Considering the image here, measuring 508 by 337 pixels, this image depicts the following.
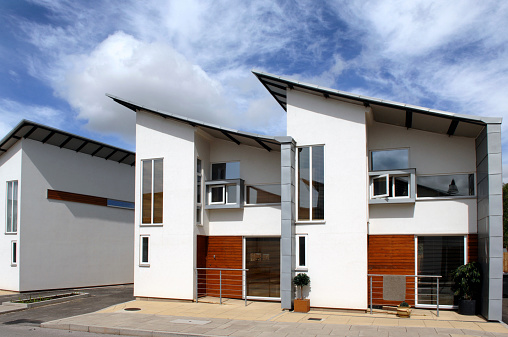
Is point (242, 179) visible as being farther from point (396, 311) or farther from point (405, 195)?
point (396, 311)

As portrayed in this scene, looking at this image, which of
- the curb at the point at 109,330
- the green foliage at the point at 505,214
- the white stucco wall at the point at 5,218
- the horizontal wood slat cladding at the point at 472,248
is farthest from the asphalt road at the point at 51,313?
the green foliage at the point at 505,214

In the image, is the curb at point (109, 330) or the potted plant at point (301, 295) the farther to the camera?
the potted plant at point (301, 295)

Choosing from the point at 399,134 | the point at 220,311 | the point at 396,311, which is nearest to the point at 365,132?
the point at 399,134

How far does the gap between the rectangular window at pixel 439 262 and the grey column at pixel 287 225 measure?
3579 mm

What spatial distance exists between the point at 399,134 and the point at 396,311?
5.04 metres

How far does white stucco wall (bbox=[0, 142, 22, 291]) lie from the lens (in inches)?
698

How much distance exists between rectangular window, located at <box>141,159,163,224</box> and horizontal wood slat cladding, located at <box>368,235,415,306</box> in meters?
6.81

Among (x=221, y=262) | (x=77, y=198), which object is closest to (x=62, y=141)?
(x=77, y=198)

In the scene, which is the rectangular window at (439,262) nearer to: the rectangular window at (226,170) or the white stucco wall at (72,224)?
the rectangular window at (226,170)

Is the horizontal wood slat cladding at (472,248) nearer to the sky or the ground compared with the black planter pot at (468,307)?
nearer to the sky

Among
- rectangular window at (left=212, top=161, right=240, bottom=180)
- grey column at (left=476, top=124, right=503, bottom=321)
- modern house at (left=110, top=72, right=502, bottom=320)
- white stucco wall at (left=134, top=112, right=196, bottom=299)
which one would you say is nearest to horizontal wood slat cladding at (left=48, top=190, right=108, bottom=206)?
white stucco wall at (left=134, top=112, right=196, bottom=299)

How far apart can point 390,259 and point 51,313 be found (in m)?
9.70

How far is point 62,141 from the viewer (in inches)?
756

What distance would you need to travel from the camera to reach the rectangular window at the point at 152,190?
50.8 feet
